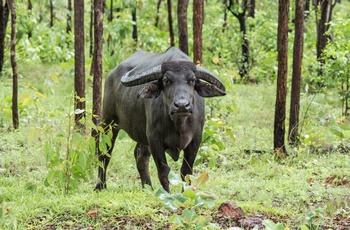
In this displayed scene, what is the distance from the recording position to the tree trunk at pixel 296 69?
33.7ft

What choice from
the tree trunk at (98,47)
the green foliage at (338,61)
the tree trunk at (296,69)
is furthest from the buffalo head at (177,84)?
the green foliage at (338,61)

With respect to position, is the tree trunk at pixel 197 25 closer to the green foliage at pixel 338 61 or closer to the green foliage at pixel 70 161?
the green foliage at pixel 338 61

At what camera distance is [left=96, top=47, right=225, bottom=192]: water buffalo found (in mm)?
6988

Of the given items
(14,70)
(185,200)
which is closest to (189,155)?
(185,200)

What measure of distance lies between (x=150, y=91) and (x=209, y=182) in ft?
5.70

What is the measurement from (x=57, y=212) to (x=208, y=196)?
1.84 meters

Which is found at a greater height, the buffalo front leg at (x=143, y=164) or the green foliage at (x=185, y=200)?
the green foliage at (x=185, y=200)

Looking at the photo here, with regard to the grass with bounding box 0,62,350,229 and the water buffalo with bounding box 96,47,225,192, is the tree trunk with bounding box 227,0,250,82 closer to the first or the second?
the grass with bounding box 0,62,350,229

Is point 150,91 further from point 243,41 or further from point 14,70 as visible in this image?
point 243,41

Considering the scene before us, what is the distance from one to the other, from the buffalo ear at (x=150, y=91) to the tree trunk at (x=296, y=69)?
150 inches

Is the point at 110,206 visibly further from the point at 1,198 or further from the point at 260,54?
the point at 260,54

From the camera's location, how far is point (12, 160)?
9.79 metres

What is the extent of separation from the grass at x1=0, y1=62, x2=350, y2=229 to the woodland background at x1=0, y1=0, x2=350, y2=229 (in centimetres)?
2

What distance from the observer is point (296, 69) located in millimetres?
10570
